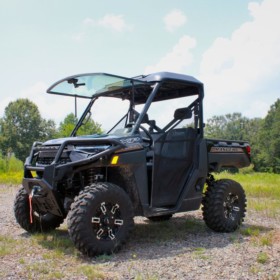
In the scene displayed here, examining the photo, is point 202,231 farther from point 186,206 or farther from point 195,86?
point 195,86

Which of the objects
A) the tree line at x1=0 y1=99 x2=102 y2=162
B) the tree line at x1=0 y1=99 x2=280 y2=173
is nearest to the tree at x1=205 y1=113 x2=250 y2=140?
the tree line at x1=0 y1=99 x2=280 y2=173

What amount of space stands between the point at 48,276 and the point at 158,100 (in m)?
3.75

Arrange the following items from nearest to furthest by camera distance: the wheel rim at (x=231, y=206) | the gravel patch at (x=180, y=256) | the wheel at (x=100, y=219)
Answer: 1. the gravel patch at (x=180, y=256)
2. the wheel at (x=100, y=219)
3. the wheel rim at (x=231, y=206)

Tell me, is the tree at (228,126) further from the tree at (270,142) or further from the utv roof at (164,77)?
the utv roof at (164,77)

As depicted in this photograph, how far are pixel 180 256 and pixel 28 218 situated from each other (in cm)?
254

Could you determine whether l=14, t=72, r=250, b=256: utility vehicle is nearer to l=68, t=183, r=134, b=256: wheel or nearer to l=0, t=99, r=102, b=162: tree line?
l=68, t=183, r=134, b=256: wheel

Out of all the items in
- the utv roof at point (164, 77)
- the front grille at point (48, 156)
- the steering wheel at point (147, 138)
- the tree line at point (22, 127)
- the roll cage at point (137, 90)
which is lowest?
the front grille at point (48, 156)

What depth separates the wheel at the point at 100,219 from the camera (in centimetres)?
516

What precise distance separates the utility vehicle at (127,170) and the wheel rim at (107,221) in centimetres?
1

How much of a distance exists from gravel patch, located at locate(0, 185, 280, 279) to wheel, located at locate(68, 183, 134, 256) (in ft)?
0.58

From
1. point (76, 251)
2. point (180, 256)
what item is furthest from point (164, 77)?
point (76, 251)

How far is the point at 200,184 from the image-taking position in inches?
270

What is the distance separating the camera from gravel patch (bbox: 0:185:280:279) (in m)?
4.60

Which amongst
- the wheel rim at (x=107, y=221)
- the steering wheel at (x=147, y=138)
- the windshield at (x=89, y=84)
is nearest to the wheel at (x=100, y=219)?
the wheel rim at (x=107, y=221)
